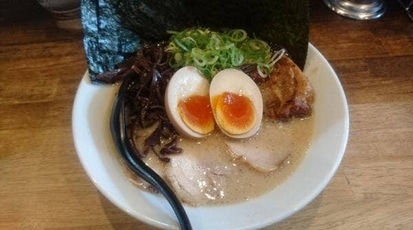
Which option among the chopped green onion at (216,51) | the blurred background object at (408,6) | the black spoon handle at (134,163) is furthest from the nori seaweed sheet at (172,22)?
the blurred background object at (408,6)

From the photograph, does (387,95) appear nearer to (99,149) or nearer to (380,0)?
(380,0)

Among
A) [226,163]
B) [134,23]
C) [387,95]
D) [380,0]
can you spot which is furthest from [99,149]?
[380,0]

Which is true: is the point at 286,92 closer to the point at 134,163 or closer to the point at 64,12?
the point at 134,163

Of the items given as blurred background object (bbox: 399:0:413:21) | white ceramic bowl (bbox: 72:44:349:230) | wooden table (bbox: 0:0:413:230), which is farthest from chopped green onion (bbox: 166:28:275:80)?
blurred background object (bbox: 399:0:413:21)

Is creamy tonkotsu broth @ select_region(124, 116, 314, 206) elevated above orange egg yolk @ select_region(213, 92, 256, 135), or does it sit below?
below

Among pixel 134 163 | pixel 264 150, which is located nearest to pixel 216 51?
pixel 264 150

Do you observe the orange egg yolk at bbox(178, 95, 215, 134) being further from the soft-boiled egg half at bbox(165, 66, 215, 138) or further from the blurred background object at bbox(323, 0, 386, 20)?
the blurred background object at bbox(323, 0, 386, 20)
